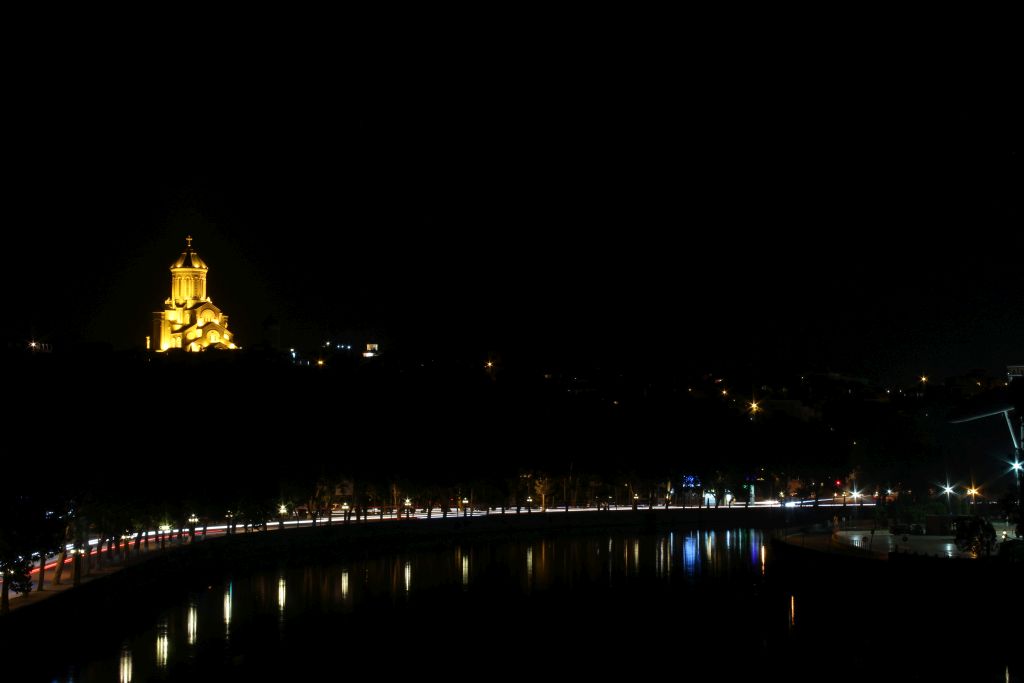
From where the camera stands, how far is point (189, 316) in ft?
393

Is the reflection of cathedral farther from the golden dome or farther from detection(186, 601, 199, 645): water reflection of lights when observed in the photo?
detection(186, 601, 199, 645): water reflection of lights

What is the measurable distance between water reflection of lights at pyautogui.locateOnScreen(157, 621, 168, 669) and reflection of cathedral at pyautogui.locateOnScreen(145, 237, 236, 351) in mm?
87427

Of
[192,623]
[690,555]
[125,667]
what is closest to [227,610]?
[192,623]

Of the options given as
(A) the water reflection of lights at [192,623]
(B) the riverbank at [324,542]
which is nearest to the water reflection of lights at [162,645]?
(A) the water reflection of lights at [192,623]

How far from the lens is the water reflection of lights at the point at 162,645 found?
2791 centimetres

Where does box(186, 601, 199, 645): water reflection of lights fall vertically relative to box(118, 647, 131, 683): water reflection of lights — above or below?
above

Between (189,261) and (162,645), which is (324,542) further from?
(189,261)

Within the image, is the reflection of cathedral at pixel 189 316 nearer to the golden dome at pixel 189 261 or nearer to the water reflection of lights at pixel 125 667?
the golden dome at pixel 189 261

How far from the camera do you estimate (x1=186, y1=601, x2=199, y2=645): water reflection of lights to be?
102ft

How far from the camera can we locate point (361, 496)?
2418 inches

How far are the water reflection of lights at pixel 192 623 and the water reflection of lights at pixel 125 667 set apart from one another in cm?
179

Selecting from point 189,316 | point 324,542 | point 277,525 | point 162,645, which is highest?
point 189,316

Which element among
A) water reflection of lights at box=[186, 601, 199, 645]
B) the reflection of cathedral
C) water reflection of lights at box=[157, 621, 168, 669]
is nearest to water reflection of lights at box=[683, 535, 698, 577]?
water reflection of lights at box=[186, 601, 199, 645]

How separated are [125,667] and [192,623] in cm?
585
